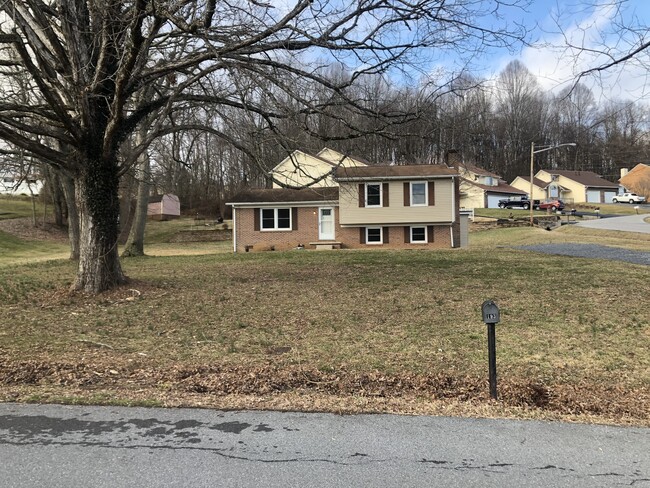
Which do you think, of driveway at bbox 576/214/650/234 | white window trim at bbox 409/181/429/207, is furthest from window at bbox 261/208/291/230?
driveway at bbox 576/214/650/234

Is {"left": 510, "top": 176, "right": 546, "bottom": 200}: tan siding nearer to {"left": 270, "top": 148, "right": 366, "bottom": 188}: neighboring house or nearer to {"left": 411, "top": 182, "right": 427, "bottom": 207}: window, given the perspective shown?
{"left": 411, "top": 182, "right": 427, "bottom": 207}: window

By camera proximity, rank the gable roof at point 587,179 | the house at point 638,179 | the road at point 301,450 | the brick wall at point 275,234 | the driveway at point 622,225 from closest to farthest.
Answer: the road at point 301,450, the brick wall at point 275,234, the driveway at point 622,225, the gable roof at point 587,179, the house at point 638,179

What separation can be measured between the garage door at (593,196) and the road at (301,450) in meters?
85.3

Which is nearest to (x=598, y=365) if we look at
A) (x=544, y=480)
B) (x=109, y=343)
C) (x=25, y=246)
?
(x=544, y=480)

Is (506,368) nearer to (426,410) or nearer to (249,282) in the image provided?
(426,410)

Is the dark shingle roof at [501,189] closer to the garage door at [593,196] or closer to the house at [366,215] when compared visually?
the garage door at [593,196]

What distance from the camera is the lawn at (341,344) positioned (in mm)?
4840

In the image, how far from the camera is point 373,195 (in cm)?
2705

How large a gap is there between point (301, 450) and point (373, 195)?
2395cm

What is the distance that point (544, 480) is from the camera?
10.6 ft

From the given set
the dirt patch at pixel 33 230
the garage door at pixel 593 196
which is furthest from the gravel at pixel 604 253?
the garage door at pixel 593 196

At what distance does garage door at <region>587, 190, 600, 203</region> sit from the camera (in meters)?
78.9

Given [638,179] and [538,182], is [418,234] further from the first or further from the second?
[638,179]

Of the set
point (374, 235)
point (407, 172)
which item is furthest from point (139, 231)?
point (407, 172)
